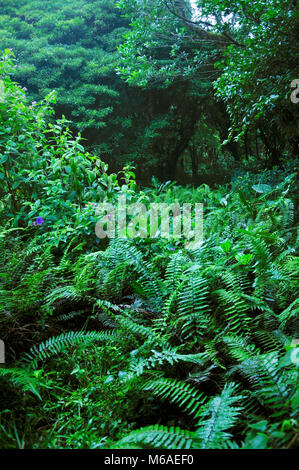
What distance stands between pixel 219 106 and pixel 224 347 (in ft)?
26.1

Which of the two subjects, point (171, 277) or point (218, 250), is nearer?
point (171, 277)

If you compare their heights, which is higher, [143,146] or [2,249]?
[143,146]

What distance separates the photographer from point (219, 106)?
26.5ft

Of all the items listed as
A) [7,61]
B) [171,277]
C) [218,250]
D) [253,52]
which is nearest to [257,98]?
[253,52]

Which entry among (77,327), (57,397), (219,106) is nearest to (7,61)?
(77,327)

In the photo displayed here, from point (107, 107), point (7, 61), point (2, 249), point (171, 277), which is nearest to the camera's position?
→ point (171, 277)

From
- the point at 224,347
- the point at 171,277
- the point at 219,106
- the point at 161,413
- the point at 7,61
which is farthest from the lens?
the point at 219,106

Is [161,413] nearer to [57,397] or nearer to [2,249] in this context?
[57,397]

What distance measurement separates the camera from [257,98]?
339cm

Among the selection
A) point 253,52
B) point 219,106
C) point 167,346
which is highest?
point 219,106

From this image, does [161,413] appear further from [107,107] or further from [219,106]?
[219,106]

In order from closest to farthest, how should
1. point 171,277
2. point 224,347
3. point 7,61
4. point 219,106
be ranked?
point 224,347 → point 171,277 → point 7,61 → point 219,106

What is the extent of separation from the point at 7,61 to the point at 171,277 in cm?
298

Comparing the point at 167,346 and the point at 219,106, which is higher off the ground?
the point at 219,106
